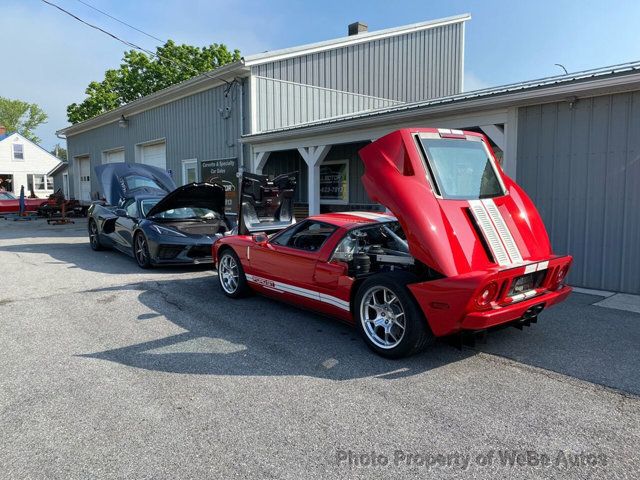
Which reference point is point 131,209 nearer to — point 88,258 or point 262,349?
point 88,258

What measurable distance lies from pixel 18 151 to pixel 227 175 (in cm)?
3610

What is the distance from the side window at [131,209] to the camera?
31.1 feet

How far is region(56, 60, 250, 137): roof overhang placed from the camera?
13.8 metres

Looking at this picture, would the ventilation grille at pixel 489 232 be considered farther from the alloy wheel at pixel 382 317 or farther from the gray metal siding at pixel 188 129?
the gray metal siding at pixel 188 129

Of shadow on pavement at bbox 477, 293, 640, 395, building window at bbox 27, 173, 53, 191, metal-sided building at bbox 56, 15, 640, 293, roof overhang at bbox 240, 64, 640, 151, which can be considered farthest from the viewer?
building window at bbox 27, 173, 53, 191

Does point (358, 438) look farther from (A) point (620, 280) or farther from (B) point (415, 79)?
(B) point (415, 79)

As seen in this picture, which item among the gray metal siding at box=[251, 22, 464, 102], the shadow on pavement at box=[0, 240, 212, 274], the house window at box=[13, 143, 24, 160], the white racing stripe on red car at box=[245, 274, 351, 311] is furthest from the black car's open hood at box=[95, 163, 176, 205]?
the house window at box=[13, 143, 24, 160]

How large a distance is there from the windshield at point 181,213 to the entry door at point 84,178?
63.5 feet

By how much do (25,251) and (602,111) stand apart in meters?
11.8

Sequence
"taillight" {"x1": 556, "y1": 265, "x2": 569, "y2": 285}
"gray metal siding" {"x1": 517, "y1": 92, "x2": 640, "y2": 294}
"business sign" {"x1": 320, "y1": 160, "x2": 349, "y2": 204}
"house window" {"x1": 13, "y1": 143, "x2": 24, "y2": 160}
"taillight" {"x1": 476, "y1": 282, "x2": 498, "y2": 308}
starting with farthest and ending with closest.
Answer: "house window" {"x1": 13, "y1": 143, "x2": 24, "y2": 160}
"business sign" {"x1": 320, "y1": 160, "x2": 349, "y2": 204}
"gray metal siding" {"x1": 517, "y1": 92, "x2": 640, "y2": 294}
"taillight" {"x1": 556, "y1": 265, "x2": 569, "y2": 285}
"taillight" {"x1": 476, "y1": 282, "x2": 498, "y2": 308}

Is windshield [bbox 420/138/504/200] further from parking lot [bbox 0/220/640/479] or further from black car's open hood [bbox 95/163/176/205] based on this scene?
black car's open hood [bbox 95/163/176/205]

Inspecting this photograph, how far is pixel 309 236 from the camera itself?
531cm

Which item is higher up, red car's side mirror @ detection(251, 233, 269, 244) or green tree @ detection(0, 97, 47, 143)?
green tree @ detection(0, 97, 47, 143)

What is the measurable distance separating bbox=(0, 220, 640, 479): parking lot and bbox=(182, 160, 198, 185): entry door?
11413mm
